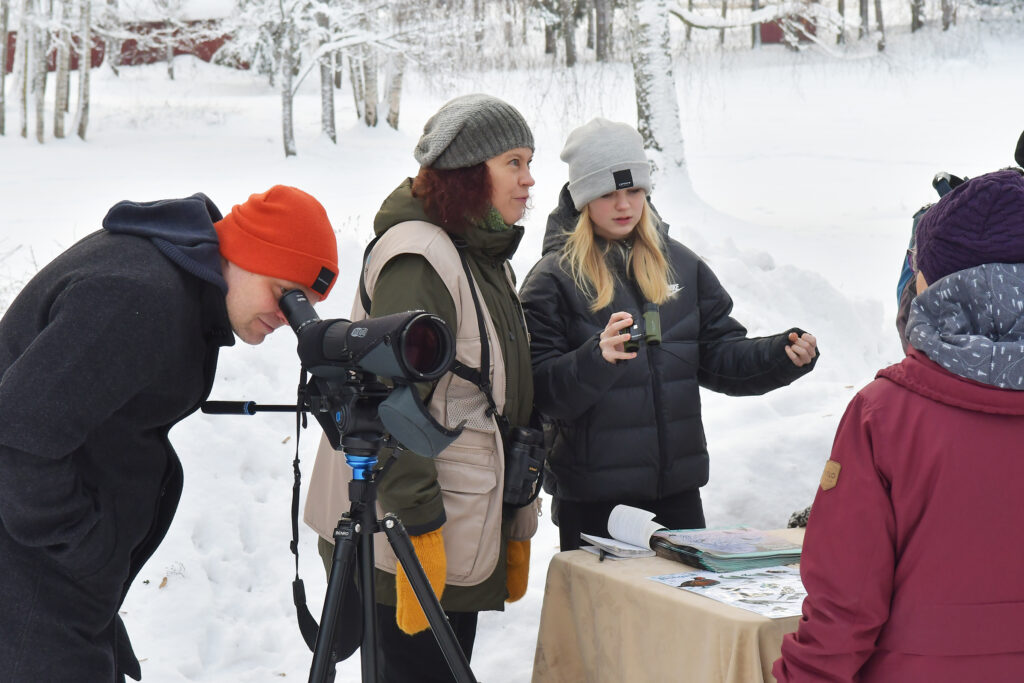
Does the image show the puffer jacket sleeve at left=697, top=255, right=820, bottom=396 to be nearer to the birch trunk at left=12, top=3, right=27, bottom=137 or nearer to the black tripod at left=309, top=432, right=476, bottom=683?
the black tripod at left=309, top=432, right=476, bottom=683

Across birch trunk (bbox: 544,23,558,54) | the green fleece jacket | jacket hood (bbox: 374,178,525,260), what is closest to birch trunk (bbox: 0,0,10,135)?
birch trunk (bbox: 544,23,558,54)

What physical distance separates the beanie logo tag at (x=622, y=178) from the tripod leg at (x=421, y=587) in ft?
4.43

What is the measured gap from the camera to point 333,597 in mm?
1889

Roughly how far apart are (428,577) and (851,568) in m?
0.98

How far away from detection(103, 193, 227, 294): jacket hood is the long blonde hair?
1.24 meters

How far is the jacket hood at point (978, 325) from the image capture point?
1560mm

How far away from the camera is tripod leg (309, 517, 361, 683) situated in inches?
74.2

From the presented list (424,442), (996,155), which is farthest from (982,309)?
(996,155)

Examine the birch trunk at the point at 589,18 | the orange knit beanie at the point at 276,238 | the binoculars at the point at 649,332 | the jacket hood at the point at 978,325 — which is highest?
the birch trunk at the point at 589,18

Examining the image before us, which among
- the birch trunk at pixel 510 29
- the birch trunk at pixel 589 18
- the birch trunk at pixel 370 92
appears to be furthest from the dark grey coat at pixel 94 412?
the birch trunk at pixel 370 92

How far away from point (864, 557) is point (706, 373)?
1.46m

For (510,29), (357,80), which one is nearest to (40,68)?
(357,80)

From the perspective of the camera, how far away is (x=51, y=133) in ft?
56.7

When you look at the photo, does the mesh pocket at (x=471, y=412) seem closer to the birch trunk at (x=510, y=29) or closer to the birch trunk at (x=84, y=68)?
the birch trunk at (x=510, y=29)
